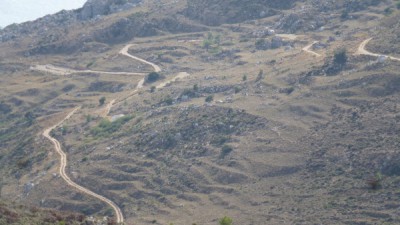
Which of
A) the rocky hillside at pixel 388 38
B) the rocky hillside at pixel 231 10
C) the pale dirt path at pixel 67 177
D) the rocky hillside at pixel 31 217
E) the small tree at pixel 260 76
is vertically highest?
the rocky hillside at pixel 231 10

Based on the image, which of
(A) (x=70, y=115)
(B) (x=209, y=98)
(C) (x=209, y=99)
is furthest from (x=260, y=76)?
(A) (x=70, y=115)

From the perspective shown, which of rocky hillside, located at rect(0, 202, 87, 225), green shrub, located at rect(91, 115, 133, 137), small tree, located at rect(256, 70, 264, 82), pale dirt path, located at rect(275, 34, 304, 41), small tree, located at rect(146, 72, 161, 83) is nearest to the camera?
rocky hillside, located at rect(0, 202, 87, 225)

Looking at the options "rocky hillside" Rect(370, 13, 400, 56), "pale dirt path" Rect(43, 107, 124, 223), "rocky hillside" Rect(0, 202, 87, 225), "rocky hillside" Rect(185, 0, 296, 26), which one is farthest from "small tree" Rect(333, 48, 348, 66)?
"rocky hillside" Rect(0, 202, 87, 225)

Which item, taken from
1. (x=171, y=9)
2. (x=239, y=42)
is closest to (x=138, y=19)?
(x=171, y=9)

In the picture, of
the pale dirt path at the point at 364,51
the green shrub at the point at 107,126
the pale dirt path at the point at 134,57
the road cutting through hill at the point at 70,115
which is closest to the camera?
the road cutting through hill at the point at 70,115

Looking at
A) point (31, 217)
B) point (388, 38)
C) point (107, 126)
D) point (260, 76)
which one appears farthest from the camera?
point (107, 126)

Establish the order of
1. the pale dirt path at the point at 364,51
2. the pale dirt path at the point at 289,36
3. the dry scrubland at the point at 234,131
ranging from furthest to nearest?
the pale dirt path at the point at 289,36, the pale dirt path at the point at 364,51, the dry scrubland at the point at 234,131

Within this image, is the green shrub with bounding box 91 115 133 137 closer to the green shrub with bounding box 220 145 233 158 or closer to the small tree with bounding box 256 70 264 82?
the small tree with bounding box 256 70 264 82

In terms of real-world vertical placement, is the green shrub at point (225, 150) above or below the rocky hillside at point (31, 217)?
below

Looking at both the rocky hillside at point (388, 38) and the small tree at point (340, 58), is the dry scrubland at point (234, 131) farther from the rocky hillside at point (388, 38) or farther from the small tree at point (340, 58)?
the small tree at point (340, 58)

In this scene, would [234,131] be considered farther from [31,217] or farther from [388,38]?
[31,217]

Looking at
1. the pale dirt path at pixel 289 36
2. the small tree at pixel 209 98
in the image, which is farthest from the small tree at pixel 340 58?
the pale dirt path at pixel 289 36
